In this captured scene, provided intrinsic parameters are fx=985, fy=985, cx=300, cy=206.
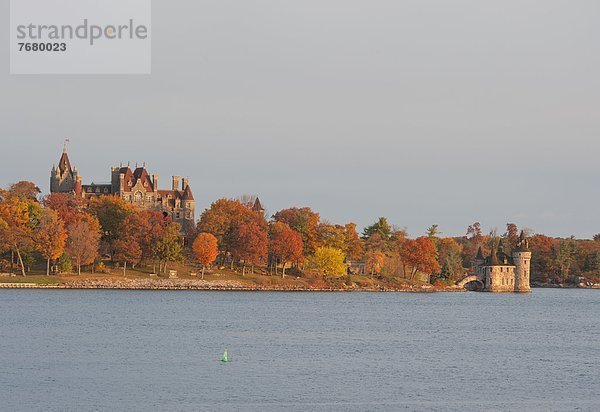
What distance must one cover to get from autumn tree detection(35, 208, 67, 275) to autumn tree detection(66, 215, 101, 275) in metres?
1.17

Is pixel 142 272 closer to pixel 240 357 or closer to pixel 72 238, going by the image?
pixel 72 238

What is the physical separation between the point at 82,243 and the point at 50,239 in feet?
13.3

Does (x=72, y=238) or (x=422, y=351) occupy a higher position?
(x=72, y=238)

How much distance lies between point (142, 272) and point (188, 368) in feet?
265

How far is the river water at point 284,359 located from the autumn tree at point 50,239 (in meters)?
20.2

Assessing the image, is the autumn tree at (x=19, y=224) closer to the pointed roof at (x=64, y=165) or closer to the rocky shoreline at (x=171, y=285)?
the rocky shoreline at (x=171, y=285)

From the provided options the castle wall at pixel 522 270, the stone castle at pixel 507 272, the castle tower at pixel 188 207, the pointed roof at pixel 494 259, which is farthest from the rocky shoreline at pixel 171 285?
the castle tower at pixel 188 207

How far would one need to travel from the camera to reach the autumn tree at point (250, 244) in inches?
5084

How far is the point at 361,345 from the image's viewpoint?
206ft

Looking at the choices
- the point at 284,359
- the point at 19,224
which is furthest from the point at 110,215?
the point at 284,359

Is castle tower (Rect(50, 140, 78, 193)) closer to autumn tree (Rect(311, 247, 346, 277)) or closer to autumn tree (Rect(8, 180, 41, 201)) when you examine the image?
autumn tree (Rect(8, 180, 41, 201))

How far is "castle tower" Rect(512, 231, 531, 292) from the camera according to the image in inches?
6216

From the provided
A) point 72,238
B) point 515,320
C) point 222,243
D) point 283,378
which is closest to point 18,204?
point 72,238

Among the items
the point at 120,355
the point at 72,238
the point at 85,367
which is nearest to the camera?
the point at 85,367
